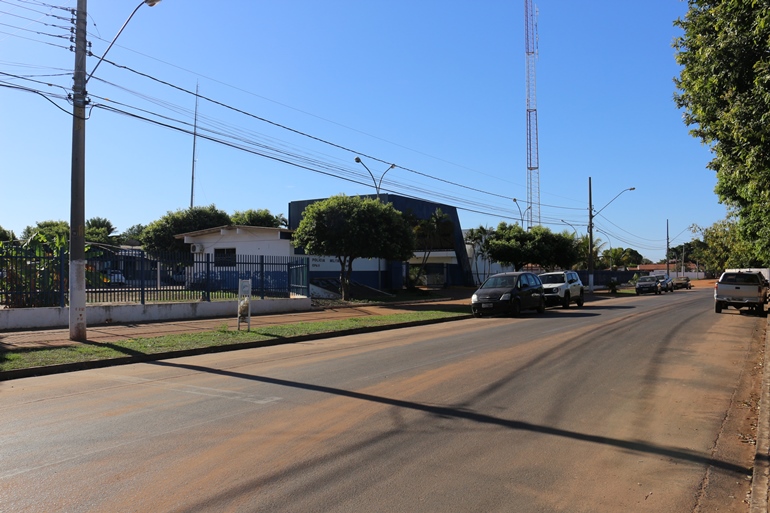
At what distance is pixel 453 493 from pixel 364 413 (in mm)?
2549

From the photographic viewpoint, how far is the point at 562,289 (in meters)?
28.0

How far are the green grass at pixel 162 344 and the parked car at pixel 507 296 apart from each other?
4.03 meters

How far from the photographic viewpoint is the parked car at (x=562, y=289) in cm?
2794

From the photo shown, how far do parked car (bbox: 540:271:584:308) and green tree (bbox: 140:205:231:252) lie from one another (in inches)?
1229

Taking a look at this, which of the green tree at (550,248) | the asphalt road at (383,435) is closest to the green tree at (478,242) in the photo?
the green tree at (550,248)

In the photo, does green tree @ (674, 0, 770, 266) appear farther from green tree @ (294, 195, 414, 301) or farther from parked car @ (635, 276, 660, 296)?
parked car @ (635, 276, 660, 296)

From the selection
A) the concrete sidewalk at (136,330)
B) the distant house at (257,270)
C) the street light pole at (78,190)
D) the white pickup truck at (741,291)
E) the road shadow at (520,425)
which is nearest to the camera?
the road shadow at (520,425)

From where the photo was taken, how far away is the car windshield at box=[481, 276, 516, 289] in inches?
895

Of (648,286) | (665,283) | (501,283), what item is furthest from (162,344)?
(665,283)

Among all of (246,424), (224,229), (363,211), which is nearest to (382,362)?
(246,424)

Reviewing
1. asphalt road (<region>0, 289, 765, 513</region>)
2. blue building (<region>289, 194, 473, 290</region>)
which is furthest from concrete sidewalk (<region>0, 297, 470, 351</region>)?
blue building (<region>289, 194, 473, 290</region>)

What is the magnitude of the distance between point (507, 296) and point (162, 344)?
13188 mm

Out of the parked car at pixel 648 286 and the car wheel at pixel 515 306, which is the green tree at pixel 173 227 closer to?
the car wheel at pixel 515 306

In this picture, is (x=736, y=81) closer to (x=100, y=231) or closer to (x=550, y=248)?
(x=550, y=248)
